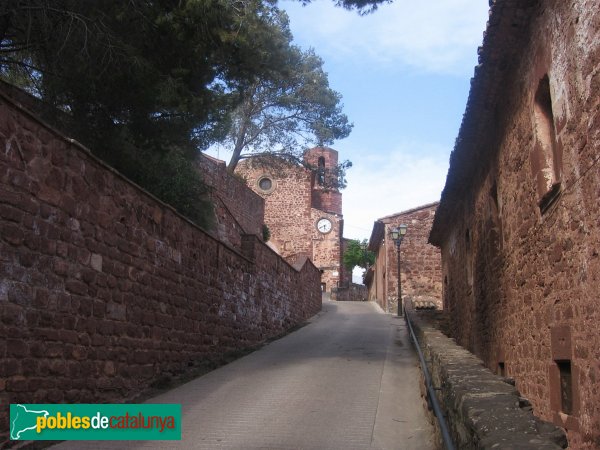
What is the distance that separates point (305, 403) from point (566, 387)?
122 inches

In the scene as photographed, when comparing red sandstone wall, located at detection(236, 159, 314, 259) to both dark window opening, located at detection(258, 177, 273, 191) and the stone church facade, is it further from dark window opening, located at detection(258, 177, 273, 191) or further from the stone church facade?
dark window opening, located at detection(258, 177, 273, 191)

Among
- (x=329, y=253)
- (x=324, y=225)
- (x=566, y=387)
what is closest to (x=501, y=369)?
(x=566, y=387)

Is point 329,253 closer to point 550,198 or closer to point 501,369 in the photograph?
point 501,369

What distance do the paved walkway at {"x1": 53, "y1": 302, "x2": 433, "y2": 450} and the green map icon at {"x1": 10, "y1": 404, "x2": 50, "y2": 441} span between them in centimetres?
48

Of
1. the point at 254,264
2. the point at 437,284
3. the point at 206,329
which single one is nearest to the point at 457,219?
the point at 254,264

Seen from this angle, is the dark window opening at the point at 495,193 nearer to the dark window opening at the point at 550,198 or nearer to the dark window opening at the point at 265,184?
the dark window opening at the point at 550,198

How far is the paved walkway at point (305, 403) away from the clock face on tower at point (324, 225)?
31.6 m

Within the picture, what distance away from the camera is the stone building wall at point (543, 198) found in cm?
471

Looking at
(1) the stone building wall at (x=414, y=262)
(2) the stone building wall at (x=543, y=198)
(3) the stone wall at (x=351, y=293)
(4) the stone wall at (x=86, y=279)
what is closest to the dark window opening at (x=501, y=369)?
(2) the stone building wall at (x=543, y=198)

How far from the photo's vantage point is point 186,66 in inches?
366

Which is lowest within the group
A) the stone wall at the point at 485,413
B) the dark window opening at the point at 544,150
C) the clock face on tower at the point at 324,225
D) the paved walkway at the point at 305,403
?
the paved walkway at the point at 305,403

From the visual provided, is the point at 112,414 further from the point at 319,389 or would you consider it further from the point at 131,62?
the point at 131,62

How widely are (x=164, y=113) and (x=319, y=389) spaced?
16.4 ft

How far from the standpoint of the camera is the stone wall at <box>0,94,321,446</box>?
5168 millimetres
